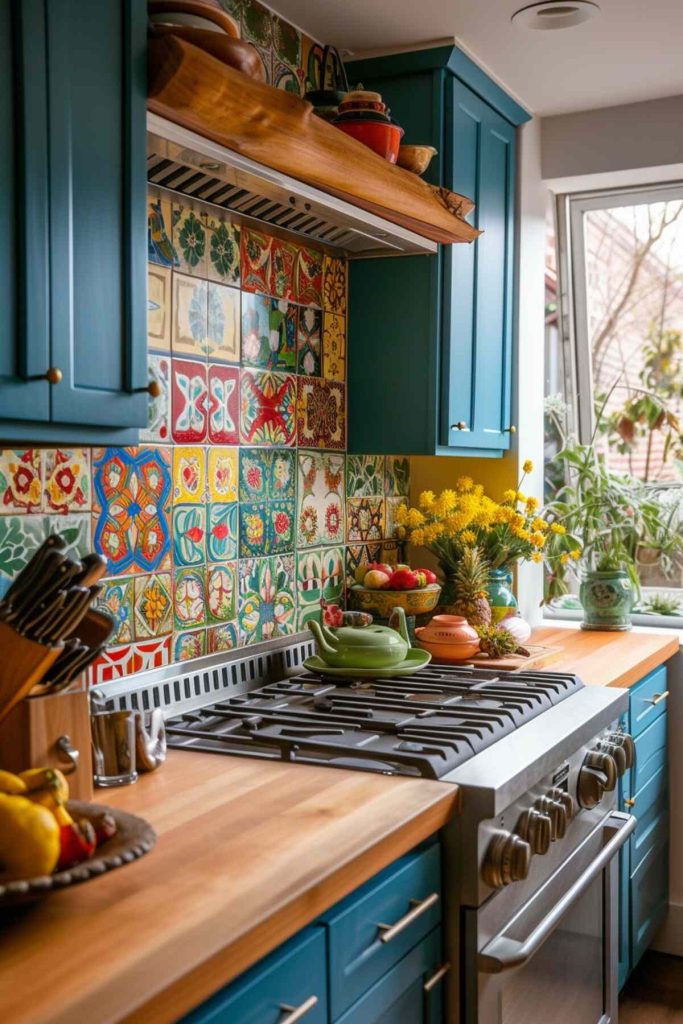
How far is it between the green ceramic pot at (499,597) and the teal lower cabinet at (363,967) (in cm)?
141

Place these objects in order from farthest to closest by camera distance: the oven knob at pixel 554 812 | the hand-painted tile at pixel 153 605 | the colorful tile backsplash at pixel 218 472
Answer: the hand-painted tile at pixel 153 605 < the colorful tile backsplash at pixel 218 472 < the oven knob at pixel 554 812

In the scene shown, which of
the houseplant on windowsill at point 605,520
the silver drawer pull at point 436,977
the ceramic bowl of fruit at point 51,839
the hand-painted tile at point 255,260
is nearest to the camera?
the ceramic bowl of fruit at point 51,839

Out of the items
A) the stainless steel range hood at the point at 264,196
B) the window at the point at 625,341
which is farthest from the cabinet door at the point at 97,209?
the window at the point at 625,341

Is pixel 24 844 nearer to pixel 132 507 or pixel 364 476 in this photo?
pixel 132 507

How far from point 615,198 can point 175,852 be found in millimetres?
3025

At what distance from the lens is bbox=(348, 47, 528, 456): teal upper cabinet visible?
280 cm

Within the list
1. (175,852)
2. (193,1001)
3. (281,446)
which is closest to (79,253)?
(175,852)

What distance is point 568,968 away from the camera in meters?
2.13

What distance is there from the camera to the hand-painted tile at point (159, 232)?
2.16 m

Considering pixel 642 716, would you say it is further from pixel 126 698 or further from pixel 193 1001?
pixel 193 1001

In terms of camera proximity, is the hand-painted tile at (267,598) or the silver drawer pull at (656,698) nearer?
the hand-painted tile at (267,598)

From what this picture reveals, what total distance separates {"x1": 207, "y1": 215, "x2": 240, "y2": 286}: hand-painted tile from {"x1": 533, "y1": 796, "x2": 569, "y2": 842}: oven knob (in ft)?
4.24

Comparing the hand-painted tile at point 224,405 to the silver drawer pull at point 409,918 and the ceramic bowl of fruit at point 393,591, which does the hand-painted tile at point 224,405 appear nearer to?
the ceramic bowl of fruit at point 393,591

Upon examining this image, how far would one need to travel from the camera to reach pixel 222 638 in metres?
2.41
